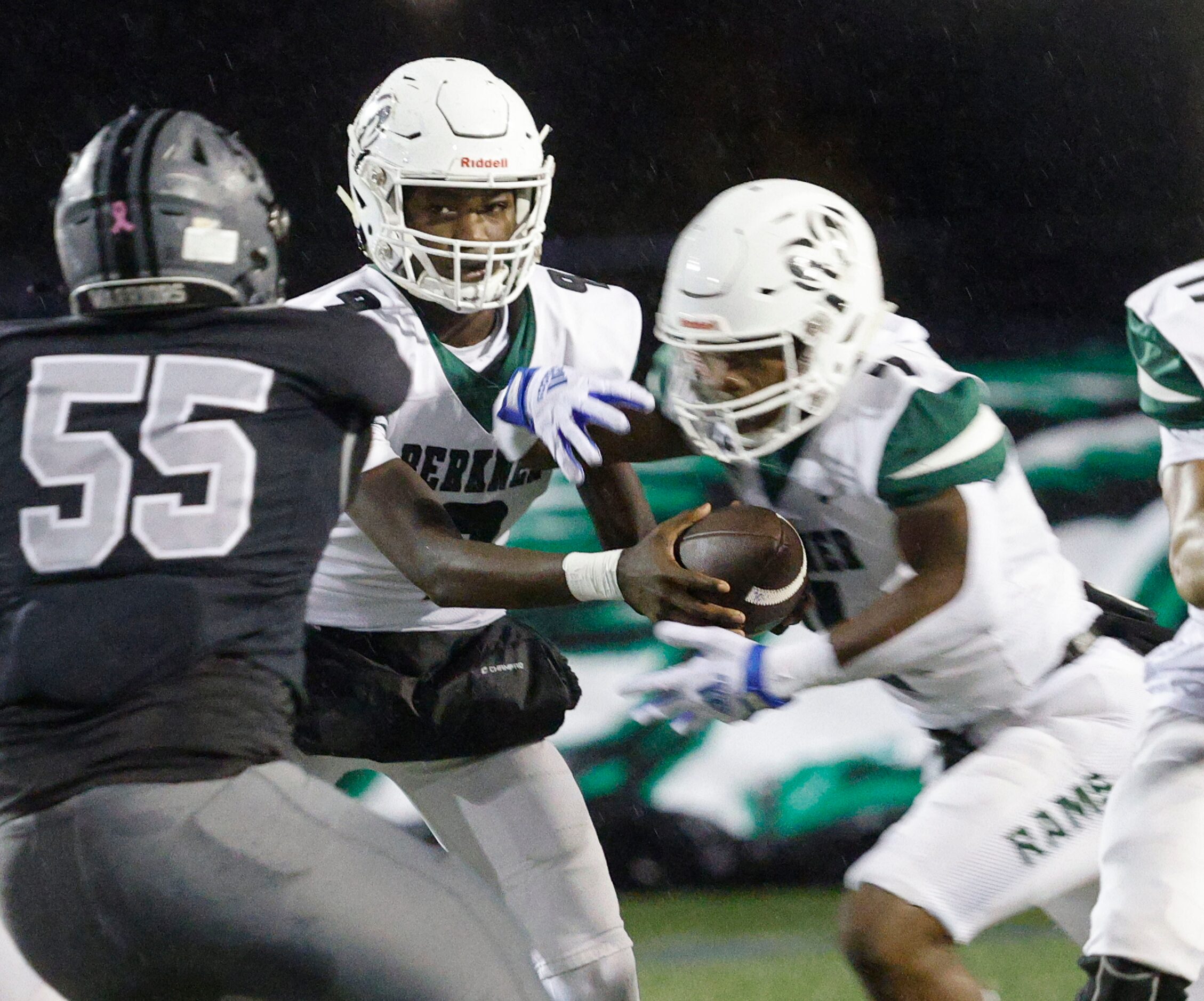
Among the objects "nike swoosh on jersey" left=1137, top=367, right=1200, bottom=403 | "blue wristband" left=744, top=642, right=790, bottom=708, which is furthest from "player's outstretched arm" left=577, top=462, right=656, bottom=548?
"nike swoosh on jersey" left=1137, top=367, right=1200, bottom=403

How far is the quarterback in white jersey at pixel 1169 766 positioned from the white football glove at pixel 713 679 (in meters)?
0.58

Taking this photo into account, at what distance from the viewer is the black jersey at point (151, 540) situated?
1853 millimetres

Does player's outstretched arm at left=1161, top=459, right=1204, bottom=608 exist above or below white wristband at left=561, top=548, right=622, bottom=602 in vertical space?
above

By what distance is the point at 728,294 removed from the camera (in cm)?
262

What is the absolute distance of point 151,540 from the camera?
1.88m

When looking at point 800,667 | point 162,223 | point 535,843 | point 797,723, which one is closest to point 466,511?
point 535,843

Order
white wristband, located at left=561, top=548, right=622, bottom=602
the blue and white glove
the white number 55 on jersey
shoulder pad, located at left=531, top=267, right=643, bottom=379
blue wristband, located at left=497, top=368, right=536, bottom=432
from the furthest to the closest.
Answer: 1. shoulder pad, located at left=531, top=267, right=643, bottom=379
2. blue wristband, located at left=497, top=368, right=536, bottom=432
3. the blue and white glove
4. white wristband, located at left=561, top=548, right=622, bottom=602
5. the white number 55 on jersey

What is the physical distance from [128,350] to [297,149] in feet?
9.07

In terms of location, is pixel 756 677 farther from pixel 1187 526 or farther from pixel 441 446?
pixel 441 446

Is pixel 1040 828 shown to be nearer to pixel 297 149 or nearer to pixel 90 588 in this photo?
pixel 90 588

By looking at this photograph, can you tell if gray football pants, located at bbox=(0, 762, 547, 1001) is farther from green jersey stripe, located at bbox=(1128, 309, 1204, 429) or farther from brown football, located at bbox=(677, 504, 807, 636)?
green jersey stripe, located at bbox=(1128, 309, 1204, 429)

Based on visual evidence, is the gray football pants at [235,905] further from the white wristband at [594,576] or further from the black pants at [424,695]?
the black pants at [424,695]

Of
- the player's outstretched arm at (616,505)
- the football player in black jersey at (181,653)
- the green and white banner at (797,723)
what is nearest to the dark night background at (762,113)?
the green and white banner at (797,723)

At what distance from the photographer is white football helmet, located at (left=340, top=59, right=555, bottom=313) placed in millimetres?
3129
